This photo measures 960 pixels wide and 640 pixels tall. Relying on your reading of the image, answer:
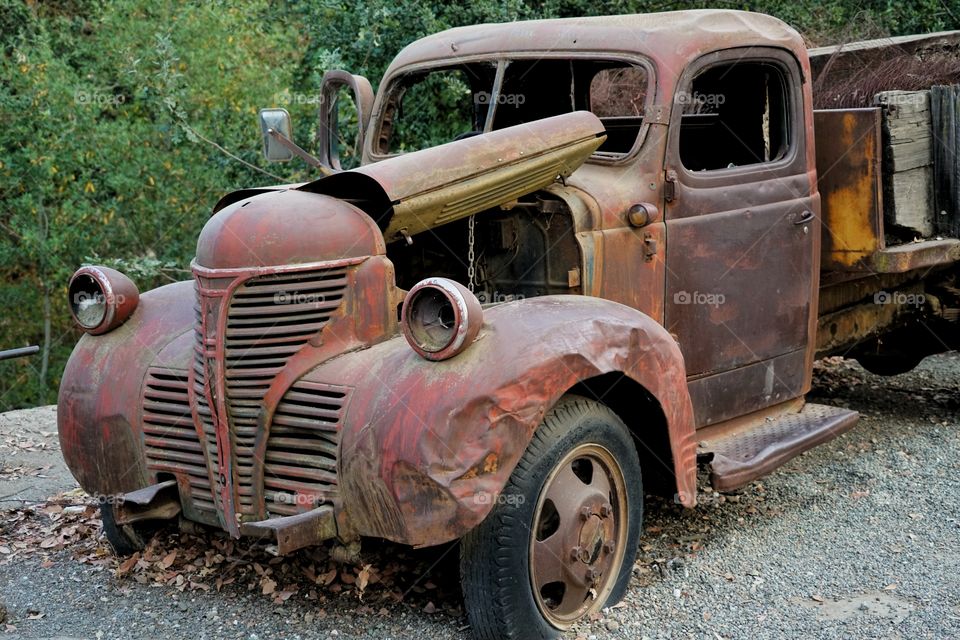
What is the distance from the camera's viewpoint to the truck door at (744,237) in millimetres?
4633

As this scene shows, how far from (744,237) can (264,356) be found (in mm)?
2237

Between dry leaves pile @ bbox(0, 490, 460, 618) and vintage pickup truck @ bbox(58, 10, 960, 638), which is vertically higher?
vintage pickup truck @ bbox(58, 10, 960, 638)

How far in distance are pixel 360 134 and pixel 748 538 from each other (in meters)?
2.59

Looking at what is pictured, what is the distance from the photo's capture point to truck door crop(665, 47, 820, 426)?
4.63 m

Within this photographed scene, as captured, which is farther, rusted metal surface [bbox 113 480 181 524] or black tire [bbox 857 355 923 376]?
black tire [bbox 857 355 923 376]

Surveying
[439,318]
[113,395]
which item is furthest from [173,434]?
[439,318]

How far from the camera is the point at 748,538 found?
4.70 m

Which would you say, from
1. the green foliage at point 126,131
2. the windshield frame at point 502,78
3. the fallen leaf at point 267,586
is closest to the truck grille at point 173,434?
the fallen leaf at point 267,586

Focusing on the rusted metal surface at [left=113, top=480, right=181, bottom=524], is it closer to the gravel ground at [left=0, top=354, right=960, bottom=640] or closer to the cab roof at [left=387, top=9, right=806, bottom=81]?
the gravel ground at [left=0, top=354, right=960, bottom=640]

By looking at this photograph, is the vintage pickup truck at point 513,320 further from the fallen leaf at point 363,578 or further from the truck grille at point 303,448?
the fallen leaf at point 363,578

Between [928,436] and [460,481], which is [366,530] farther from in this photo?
[928,436]

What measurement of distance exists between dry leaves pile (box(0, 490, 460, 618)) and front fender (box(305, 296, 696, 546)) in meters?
0.67

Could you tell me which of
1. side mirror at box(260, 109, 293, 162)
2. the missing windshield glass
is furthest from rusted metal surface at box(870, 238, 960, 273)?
side mirror at box(260, 109, 293, 162)

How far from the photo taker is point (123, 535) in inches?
172
